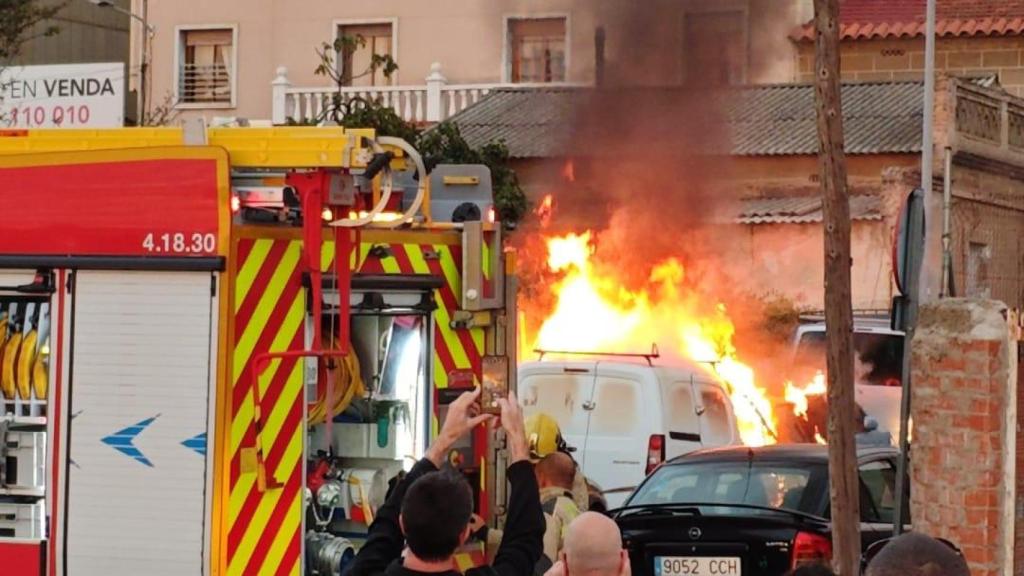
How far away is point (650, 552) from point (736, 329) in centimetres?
1713

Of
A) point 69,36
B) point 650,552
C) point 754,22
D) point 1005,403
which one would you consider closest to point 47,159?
point 650,552

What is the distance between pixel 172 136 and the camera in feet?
28.2

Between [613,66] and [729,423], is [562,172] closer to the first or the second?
[613,66]

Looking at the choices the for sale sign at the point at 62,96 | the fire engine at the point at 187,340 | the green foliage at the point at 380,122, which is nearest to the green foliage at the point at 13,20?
the for sale sign at the point at 62,96

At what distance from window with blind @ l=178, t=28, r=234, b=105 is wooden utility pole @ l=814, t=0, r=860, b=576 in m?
32.1

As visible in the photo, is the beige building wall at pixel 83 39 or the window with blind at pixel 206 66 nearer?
the window with blind at pixel 206 66

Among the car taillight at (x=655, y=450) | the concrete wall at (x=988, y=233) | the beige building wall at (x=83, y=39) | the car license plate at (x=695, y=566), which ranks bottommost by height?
the car license plate at (x=695, y=566)

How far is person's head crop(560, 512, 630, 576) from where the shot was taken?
203 inches

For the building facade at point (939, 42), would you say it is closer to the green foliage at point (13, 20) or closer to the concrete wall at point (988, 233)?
the concrete wall at point (988, 233)

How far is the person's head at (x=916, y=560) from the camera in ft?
13.8

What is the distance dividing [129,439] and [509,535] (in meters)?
2.52

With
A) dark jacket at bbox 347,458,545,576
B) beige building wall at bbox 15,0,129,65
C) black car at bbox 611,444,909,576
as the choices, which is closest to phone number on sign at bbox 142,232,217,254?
dark jacket at bbox 347,458,545,576

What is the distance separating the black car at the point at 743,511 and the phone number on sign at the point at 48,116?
18817mm

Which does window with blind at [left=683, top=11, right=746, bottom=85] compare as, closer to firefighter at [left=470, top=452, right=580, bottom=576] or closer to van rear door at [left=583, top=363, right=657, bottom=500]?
van rear door at [left=583, top=363, right=657, bottom=500]
